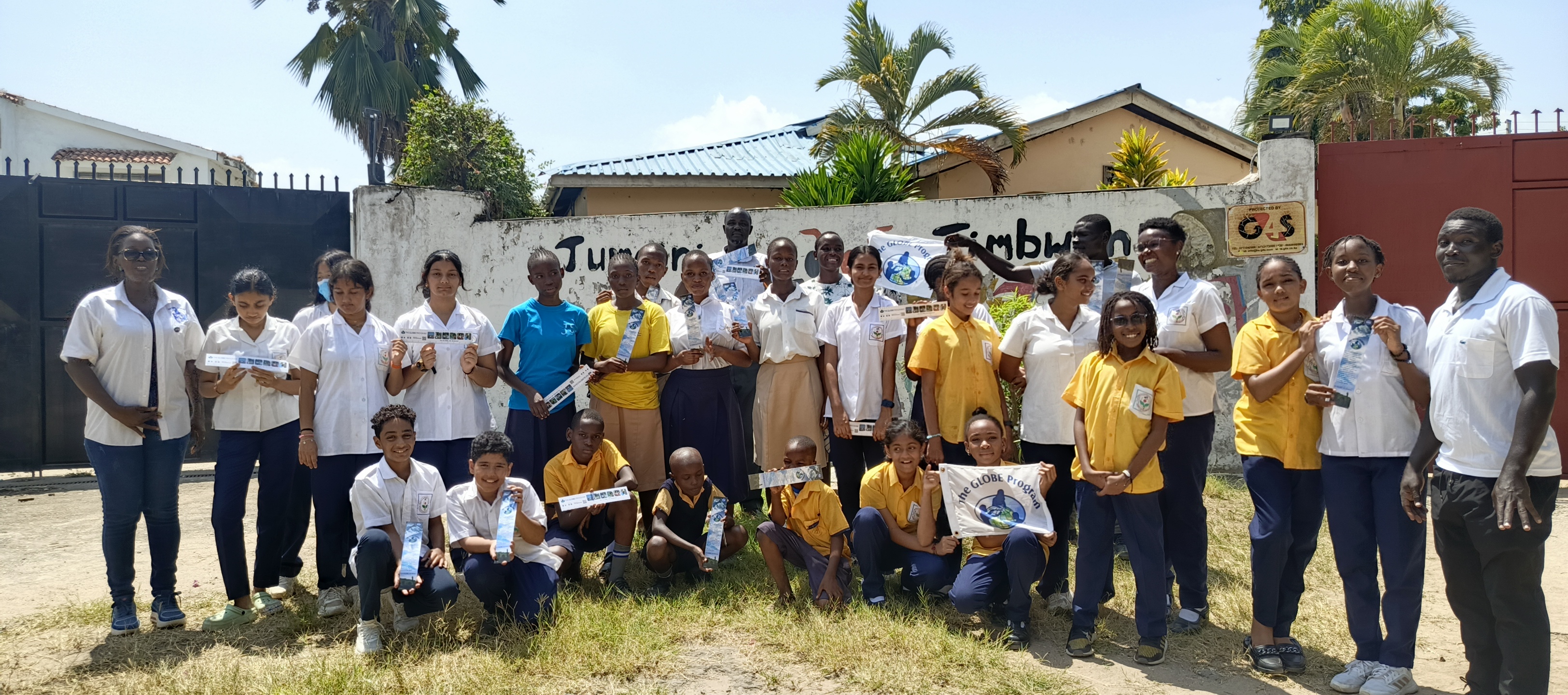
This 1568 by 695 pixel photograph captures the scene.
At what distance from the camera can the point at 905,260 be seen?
5.35m

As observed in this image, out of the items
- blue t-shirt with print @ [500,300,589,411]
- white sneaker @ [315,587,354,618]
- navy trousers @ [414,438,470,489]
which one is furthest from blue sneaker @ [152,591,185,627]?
blue t-shirt with print @ [500,300,589,411]

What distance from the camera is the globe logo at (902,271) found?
5.27 meters

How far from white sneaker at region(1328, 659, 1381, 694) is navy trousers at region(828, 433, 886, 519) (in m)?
2.18

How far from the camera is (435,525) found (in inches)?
166

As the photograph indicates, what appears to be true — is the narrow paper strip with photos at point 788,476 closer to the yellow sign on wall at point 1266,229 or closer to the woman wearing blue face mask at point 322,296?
the woman wearing blue face mask at point 322,296

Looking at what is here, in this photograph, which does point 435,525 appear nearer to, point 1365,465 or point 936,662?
point 936,662

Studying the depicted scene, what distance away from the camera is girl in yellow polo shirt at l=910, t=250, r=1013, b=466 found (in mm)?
4527

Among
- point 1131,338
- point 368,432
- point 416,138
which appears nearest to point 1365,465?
point 1131,338

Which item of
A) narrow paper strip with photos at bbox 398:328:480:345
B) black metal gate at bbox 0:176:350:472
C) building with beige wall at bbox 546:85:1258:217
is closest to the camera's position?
narrow paper strip with photos at bbox 398:328:480:345

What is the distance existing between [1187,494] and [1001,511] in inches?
30.1

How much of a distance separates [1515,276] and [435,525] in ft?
25.9

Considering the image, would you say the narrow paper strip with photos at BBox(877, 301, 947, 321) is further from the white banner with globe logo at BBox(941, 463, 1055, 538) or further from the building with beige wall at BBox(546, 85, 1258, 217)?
the building with beige wall at BBox(546, 85, 1258, 217)

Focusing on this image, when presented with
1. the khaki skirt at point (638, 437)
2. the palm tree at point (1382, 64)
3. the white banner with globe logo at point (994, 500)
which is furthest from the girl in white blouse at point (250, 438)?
the palm tree at point (1382, 64)

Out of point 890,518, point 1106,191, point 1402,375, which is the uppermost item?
point 1106,191
